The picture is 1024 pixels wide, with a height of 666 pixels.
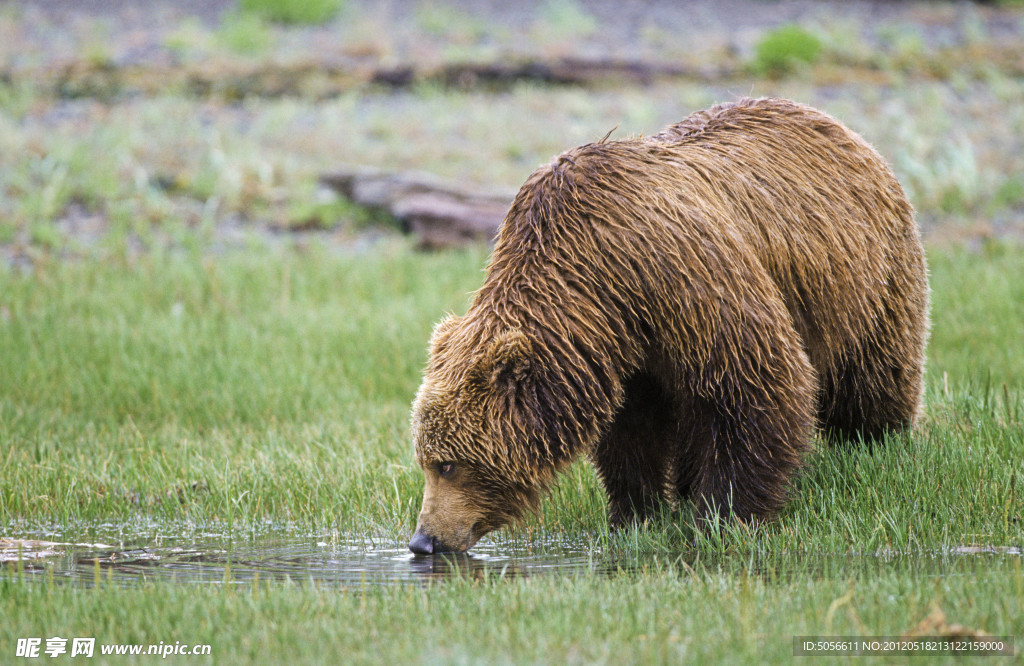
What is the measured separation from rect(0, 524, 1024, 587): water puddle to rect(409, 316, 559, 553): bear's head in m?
0.21

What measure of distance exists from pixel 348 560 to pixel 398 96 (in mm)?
14115

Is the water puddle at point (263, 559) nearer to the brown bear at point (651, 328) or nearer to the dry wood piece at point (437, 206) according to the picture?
the brown bear at point (651, 328)

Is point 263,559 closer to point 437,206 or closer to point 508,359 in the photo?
point 508,359

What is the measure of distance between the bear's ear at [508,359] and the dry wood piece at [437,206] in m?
7.06

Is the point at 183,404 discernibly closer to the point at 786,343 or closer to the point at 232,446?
the point at 232,446

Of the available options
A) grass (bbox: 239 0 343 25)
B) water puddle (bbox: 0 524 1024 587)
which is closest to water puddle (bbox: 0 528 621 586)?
water puddle (bbox: 0 524 1024 587)

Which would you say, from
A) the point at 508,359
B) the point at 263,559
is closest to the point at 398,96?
the point at 263,559

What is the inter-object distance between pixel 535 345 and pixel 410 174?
8513mm

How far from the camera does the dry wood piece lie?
12258 mm

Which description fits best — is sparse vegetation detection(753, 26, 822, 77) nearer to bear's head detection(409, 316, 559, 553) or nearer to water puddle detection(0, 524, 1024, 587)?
water puddle detection(0, 524, 1024, 587)

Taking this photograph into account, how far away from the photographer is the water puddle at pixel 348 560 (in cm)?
488

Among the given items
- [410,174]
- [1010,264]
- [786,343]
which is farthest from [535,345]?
[410,174]

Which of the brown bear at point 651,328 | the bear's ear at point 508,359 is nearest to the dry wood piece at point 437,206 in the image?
the brown bear at point 651,328

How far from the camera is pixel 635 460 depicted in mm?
5680
